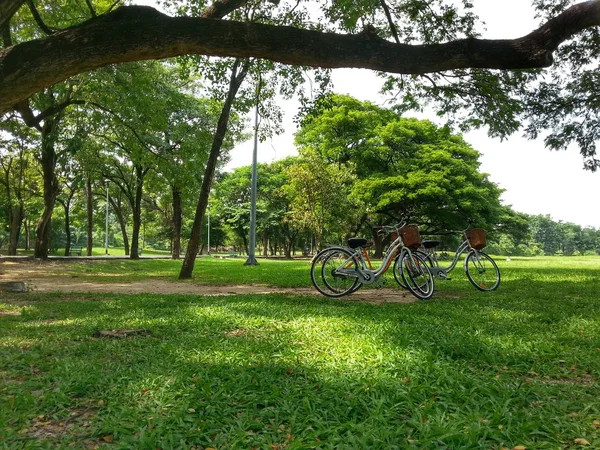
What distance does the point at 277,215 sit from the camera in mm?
40094

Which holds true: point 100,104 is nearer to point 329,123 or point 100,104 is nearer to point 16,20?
point 16,20

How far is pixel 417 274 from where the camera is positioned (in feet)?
23.7

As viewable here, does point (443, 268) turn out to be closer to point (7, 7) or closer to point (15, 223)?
point (7, 7)

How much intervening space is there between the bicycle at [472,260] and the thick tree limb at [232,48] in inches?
145

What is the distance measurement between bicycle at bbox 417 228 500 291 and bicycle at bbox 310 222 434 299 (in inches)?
17.4

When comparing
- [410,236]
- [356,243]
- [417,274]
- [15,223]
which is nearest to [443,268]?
[417,274]

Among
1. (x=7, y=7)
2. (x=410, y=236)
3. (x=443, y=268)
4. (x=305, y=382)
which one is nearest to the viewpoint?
(x=305, y=382)

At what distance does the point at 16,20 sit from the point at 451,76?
46.4 feet

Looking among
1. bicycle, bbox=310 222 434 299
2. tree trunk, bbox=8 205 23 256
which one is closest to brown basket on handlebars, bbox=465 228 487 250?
bicycle, bbox=310 222 434 299

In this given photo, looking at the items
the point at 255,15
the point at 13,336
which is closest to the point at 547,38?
the point at 13,336

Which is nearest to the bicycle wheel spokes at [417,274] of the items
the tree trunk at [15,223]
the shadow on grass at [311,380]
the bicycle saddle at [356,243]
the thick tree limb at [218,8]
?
the bicycle saddle at [356,243]

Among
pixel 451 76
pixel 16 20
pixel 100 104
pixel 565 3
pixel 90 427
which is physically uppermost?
pixel 16 20

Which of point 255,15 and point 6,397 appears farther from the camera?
point 255,15

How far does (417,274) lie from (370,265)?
83 cm
